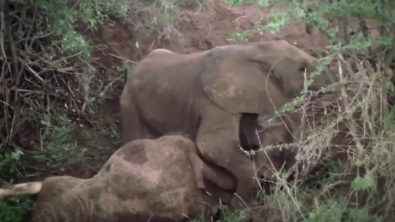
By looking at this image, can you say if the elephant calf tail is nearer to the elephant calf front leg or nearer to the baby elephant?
the baby elephant

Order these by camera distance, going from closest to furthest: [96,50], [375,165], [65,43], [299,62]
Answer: [375,165], [299,62], [65,43], [96,50]

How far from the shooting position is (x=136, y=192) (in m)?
3.44

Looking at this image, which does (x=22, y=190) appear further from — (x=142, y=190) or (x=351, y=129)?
(x=351, y=129)

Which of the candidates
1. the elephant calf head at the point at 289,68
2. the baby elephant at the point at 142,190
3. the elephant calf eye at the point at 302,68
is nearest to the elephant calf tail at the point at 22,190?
the baby elephant at the point at 142,190

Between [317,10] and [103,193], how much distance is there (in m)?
1.27

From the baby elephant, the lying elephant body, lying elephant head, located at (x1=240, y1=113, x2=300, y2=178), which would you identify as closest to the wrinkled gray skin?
the baby elephant

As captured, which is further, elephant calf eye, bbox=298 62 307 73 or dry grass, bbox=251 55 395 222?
elephant calf eye, bbox=298 62 307 73

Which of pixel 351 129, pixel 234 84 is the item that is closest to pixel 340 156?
pixel 351 129

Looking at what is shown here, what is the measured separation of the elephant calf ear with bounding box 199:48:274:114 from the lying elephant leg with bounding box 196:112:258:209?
0.07 meters

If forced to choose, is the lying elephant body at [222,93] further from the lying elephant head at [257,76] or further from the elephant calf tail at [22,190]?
the elephant calf tail at [22,190]

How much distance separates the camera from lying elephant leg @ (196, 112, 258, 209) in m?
3.57

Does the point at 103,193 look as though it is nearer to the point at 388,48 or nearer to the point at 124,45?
the point at 388,48

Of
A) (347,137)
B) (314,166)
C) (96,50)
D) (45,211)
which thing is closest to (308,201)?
(314,166)

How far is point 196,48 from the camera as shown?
5.90 m
